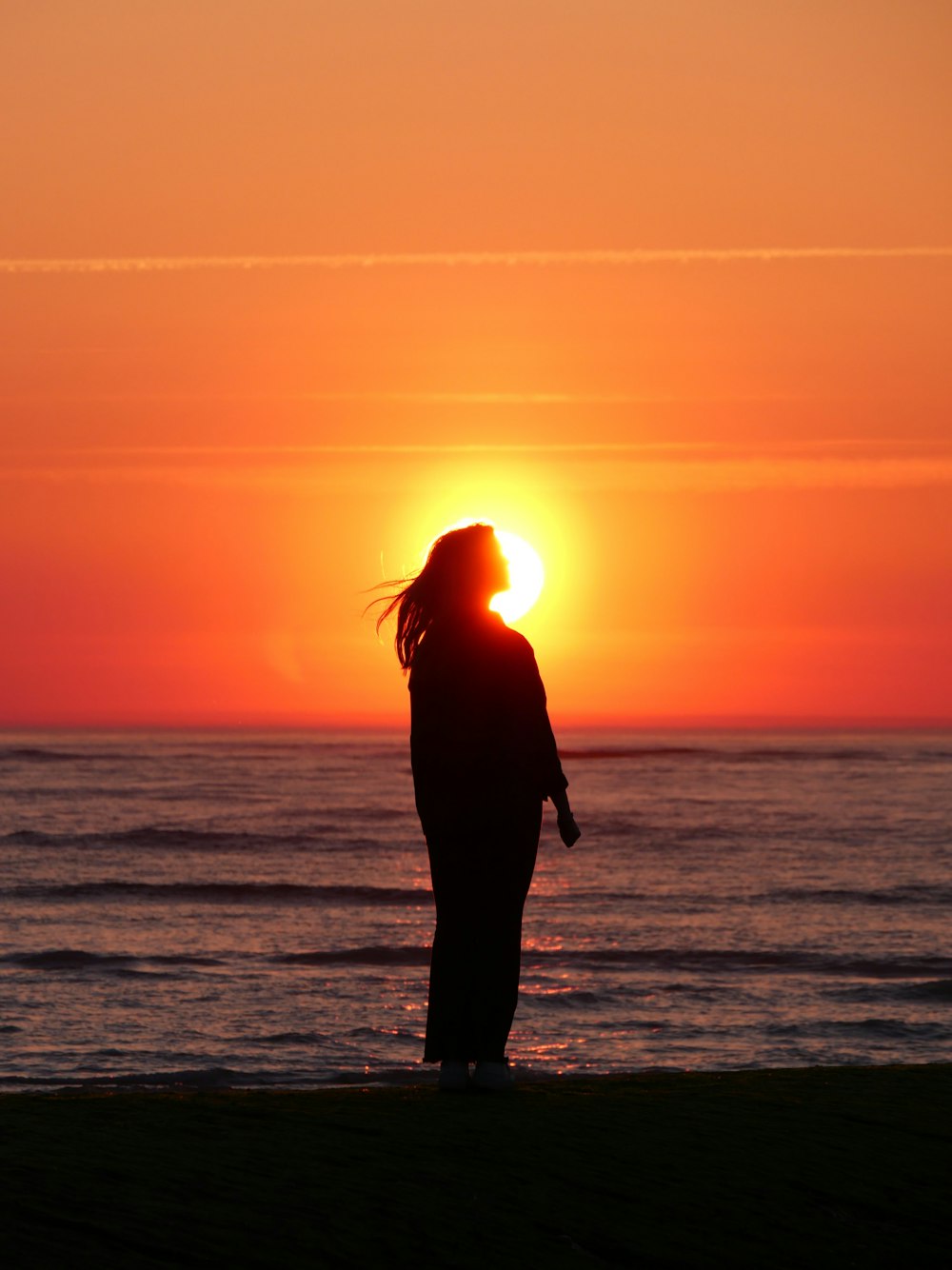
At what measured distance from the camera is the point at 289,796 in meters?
57.2

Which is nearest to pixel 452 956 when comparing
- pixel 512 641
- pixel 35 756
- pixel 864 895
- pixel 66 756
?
pixel 512 641

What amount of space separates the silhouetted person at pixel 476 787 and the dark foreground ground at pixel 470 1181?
37 centimetres

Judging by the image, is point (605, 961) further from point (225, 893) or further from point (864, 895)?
point (225, 893)

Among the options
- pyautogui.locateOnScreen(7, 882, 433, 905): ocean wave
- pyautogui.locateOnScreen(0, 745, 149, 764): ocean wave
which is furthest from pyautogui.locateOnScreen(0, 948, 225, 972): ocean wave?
pyautogui.locateOnScreen(0, 745, 149, 764): ocean wave

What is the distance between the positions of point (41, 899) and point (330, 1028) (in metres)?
13.0

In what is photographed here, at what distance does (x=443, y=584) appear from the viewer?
20.9 ft

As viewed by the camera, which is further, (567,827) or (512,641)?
(512,641)

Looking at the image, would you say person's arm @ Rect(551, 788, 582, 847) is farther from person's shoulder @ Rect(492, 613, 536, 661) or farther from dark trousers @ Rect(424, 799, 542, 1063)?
person's shoulder @ Rect(492, 613, 536, 661)

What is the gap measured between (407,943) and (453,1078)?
15039 millimetres

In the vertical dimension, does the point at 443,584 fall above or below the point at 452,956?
above

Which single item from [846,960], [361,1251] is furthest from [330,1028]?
[361,1251]

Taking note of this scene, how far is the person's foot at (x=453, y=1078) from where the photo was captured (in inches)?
243

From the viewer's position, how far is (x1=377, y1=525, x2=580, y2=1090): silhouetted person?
6199 mm

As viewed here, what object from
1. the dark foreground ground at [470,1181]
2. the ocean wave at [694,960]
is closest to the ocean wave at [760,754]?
the ocean wave at [694,960]
